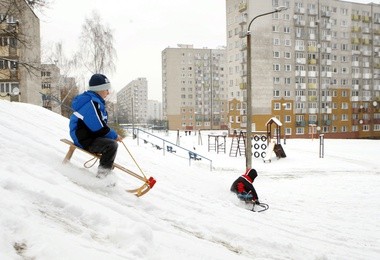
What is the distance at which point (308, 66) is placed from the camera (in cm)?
5031

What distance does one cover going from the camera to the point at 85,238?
122 inches

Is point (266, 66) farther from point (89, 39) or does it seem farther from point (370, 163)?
point (370, 163)

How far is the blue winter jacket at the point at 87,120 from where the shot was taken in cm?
474

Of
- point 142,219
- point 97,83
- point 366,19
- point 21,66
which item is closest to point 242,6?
point 366,19

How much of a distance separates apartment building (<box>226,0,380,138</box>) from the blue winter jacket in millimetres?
43298

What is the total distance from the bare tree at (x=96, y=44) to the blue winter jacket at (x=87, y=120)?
87.4 feet

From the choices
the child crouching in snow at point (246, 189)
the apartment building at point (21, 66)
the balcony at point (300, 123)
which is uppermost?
the apartment building at point (21, 66)

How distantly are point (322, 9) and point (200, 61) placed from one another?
40.6 metres

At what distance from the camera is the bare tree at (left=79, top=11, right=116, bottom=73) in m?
30.0

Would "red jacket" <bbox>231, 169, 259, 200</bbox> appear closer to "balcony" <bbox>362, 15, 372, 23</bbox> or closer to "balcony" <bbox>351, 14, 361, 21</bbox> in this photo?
"balcony" <bbox>351, 14, 361, 21</bbox>

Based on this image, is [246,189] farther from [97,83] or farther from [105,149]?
[97,83]

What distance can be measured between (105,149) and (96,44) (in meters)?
27.8

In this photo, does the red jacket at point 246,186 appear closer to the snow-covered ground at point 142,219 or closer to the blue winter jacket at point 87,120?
the snow-covered ground at point 142,219

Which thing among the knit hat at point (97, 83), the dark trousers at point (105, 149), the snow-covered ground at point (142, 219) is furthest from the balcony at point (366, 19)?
the dark trousers at point (105, 149)
